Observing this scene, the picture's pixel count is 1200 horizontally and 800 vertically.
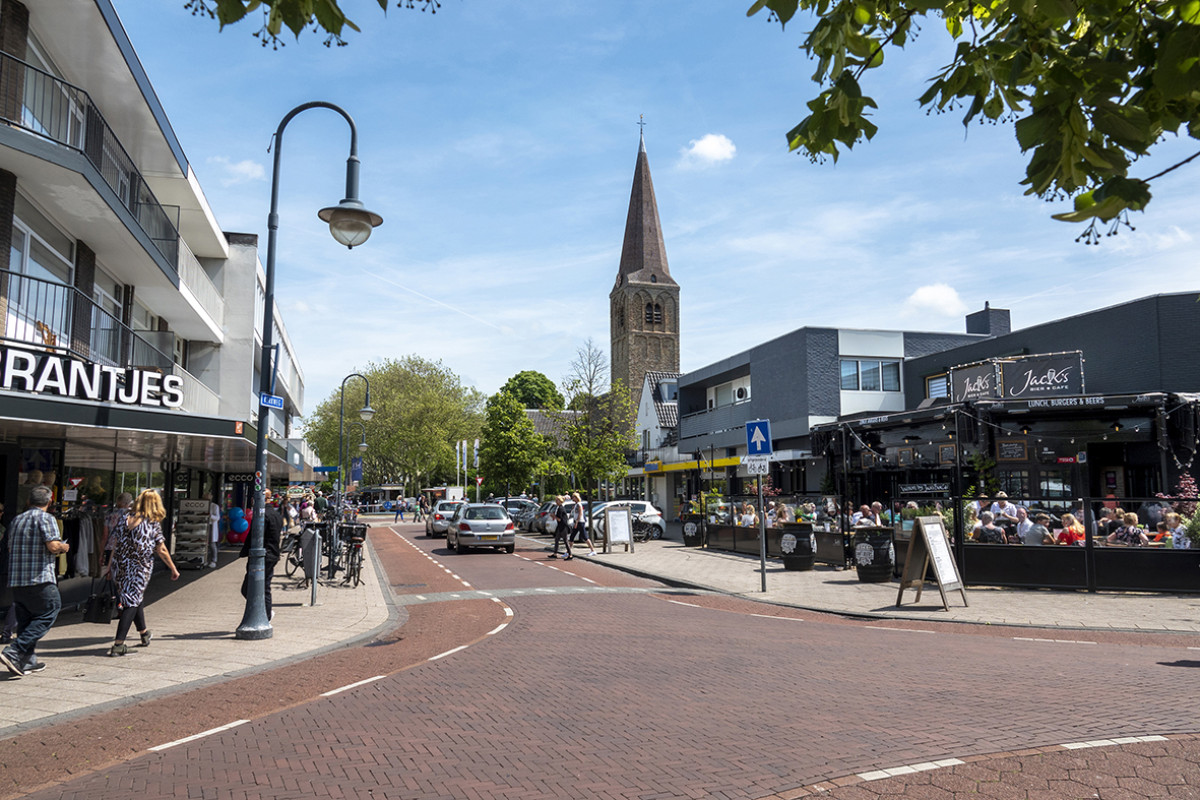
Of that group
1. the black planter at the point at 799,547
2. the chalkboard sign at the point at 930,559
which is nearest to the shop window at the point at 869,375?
the black planter at the point at 799,547

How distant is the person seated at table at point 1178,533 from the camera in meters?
13.6

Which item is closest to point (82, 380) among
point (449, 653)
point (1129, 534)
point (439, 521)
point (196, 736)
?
point (449, 653)

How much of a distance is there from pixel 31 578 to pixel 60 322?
6651 millimetres

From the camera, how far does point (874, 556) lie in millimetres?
16188

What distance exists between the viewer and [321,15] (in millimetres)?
3094

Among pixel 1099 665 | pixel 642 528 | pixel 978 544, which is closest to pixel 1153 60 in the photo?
pixel 1099 665

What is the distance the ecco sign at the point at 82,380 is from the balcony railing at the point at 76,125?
9.63ft

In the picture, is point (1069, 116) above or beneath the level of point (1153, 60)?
beneath

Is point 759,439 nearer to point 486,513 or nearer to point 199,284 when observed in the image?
point 486,513

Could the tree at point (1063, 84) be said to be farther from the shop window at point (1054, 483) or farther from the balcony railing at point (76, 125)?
the shop window at point (1054, 483)

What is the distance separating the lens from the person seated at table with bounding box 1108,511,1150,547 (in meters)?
14.0

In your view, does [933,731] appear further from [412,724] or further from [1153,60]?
[1153,60]

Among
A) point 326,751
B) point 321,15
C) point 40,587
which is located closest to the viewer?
point 321,15

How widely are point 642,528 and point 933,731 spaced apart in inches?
1025
